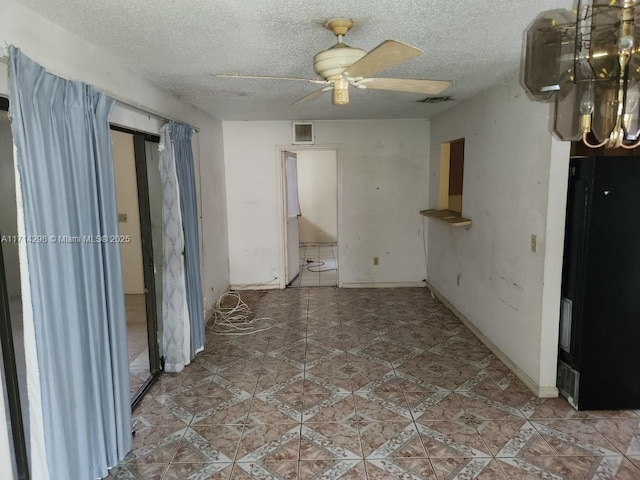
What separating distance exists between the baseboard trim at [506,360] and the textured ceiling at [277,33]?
219cm

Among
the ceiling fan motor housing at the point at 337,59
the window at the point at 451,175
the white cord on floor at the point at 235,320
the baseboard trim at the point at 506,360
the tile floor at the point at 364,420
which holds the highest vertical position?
the ceiling fan motor housing at the point at 337,59

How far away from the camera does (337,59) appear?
1.87m

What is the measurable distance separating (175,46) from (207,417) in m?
2.24

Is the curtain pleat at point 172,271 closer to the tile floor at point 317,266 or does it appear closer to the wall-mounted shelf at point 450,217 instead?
the wall-mounted shelf at point 450,217

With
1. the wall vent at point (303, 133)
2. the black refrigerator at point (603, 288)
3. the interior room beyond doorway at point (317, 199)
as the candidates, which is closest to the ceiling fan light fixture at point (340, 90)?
the black refrigerator at point (603, 288)

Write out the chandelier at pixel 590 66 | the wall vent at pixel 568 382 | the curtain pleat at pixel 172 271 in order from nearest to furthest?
the chandelier at pixel 590 66 → the wall vent at pixel 568 382 → the curtain pleat at pixel 172 271

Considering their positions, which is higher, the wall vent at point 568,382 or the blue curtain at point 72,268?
the blue curtain at point 72,268

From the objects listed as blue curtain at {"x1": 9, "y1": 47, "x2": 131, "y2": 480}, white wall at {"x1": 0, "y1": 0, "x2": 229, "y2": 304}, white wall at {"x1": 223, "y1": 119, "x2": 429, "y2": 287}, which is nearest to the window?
white wall at {"x1": 223, "y1": 119, "x2": 429, "y2": 287}

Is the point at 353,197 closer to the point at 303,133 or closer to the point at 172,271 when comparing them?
the point at 303,133

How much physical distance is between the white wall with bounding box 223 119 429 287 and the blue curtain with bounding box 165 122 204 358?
6.65 ft

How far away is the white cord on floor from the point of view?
4.22m

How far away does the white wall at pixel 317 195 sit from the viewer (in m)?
8.83

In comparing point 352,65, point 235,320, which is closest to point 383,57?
point 352,65

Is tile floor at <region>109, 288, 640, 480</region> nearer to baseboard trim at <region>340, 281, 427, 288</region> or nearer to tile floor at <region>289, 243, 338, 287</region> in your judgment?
baseboard trim at <region>340, 281, 427, 288</region>
